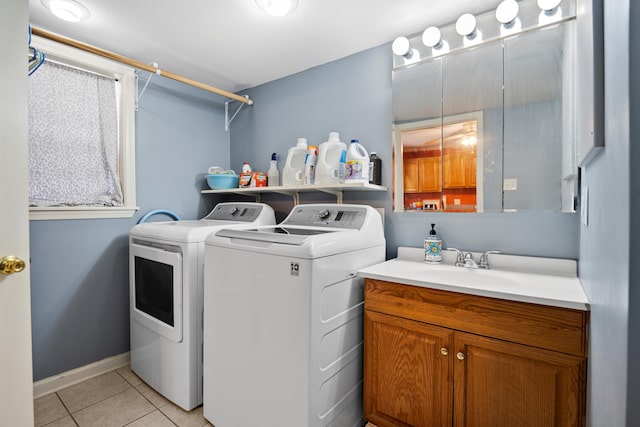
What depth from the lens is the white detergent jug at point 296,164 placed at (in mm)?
2328

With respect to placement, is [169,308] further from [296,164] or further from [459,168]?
[459,168]

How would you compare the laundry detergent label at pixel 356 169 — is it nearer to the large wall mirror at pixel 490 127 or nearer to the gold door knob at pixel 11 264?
the large wall mirror at pixel 490 127

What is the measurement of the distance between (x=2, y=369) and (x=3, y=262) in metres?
0.37

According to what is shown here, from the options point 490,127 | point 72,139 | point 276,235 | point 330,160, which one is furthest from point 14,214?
point 490,127

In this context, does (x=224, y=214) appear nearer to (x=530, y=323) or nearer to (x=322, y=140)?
(x=322, y=140)

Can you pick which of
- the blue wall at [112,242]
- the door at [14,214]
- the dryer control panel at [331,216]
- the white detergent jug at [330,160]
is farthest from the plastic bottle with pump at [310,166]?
the door at [14,214]

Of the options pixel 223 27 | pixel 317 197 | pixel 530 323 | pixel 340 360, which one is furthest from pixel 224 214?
pixel 530 323

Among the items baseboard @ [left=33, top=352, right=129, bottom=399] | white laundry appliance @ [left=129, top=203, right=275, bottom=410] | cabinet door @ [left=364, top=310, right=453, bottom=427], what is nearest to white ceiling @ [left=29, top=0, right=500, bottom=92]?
white laundry appliance @ [left=129, top=203, right=275, bottom=410]

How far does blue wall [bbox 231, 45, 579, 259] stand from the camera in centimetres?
162

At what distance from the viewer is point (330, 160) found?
85.5 inches

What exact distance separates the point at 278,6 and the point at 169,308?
182 cm

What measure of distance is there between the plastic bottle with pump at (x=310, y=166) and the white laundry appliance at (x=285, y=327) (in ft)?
1.76

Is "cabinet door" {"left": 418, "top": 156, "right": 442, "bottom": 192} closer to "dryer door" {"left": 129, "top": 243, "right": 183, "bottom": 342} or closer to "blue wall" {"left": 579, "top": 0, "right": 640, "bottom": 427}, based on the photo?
"blue wall" {"left": 579, "top": 0, "right": 640, "bottom": 427}

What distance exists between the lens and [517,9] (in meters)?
1.62
